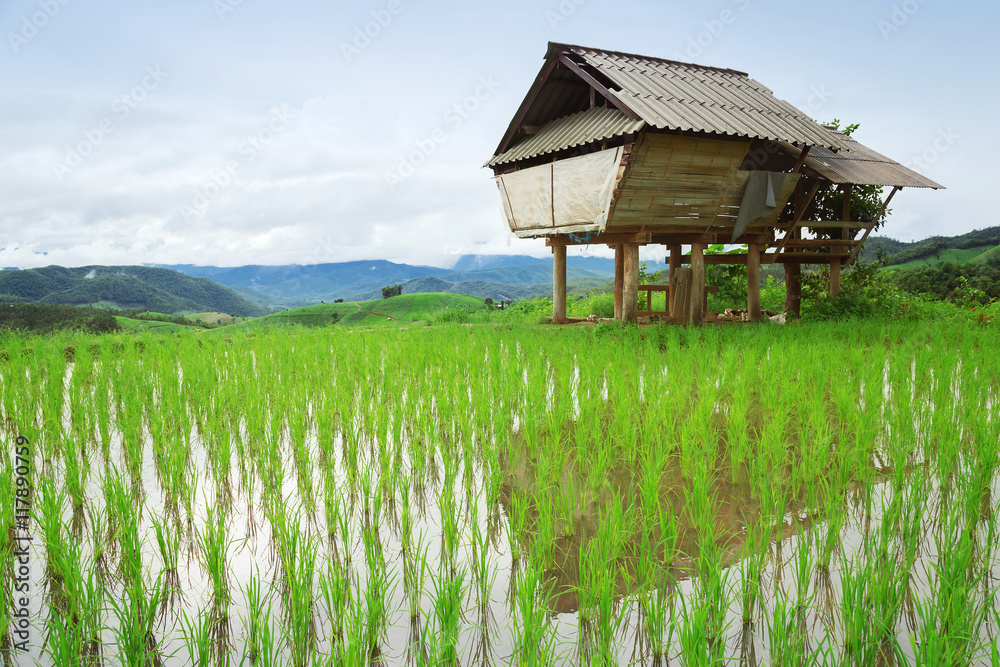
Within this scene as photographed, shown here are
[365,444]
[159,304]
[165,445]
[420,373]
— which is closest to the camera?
[165,445]

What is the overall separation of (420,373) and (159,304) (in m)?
52.7

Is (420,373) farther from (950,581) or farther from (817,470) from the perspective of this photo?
(950,581)

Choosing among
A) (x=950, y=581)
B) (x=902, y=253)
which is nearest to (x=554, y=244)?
(x=950, y=581)

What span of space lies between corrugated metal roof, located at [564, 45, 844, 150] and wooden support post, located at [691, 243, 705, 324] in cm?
211

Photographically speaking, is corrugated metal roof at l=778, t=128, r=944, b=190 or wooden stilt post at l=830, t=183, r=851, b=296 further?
wooden stilt post at l=830, t=183, r=851, b=296

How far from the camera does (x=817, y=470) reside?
116 inches

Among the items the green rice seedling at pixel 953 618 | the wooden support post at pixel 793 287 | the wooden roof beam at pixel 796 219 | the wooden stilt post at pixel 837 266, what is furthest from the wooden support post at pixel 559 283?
the green rice seedling at pixel 953 618

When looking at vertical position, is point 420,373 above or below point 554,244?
below

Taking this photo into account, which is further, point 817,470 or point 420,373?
point 420,373

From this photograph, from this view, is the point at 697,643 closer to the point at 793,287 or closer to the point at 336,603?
the point at 336,603

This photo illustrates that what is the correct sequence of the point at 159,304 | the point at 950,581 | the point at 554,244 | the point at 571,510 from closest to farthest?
the point at 950,581 < the point at 571,510 < the point at 554,244 < the point at 159,304

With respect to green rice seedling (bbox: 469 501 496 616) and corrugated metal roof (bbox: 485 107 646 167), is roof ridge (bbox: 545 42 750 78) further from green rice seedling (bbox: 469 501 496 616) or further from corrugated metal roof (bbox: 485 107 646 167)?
green rice seedling (bbox: 469 501 496 616)

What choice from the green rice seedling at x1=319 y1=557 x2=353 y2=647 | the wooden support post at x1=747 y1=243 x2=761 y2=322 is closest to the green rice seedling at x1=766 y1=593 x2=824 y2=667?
the green rice seedling at x1=319 y1=557 x2=353 y2=647

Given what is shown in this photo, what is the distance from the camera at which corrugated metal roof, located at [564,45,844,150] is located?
323 inches
